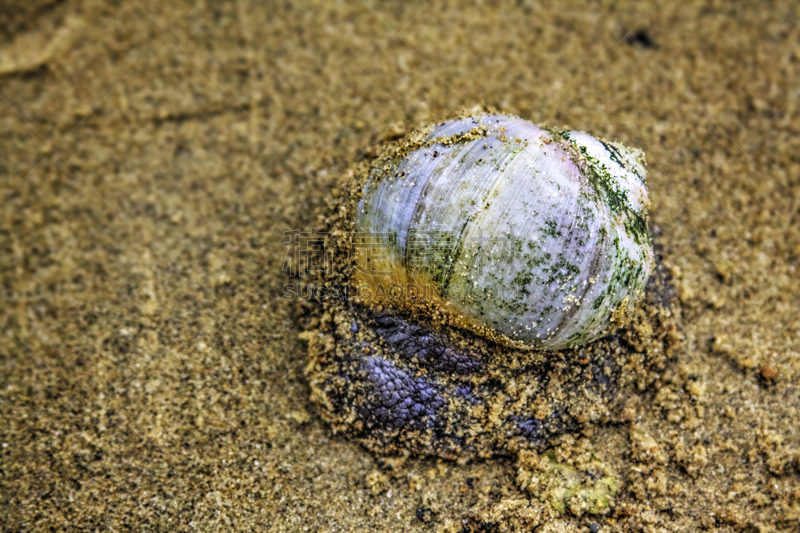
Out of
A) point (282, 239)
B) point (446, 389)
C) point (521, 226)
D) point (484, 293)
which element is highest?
point (521, 226)

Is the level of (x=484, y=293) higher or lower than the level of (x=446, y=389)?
higher

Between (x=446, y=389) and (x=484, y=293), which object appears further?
(x=446, y=389)

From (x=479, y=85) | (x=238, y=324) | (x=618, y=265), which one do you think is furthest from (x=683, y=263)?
(x=238, y=324)

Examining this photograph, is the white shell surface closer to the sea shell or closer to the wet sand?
the sea shell

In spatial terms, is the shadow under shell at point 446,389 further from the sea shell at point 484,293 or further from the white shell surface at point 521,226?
the white shell surface at point 521,226

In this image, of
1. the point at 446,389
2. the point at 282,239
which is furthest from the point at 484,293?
the point at 282,239

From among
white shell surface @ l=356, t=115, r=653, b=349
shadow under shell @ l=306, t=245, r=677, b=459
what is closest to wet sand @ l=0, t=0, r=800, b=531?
shadow under shell @ l=306, t=245, r=677, b=459

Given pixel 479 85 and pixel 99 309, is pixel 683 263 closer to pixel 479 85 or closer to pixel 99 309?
pixel 479 85

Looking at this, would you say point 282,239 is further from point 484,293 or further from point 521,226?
point 521,226
